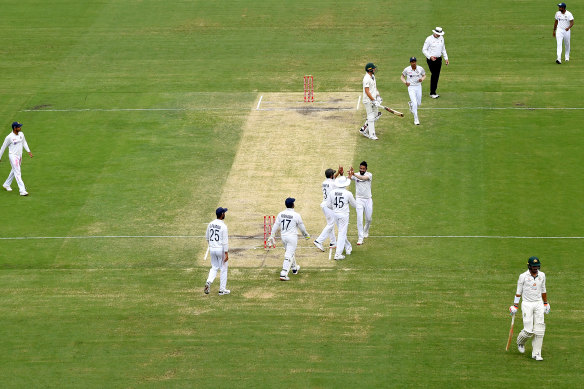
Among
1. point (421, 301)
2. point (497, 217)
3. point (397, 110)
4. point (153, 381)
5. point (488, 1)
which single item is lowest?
point (153, 381)

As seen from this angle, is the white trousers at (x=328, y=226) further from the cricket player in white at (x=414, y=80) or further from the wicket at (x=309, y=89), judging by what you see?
the wicket at (x=309, y=89)

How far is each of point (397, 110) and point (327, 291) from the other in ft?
42.8

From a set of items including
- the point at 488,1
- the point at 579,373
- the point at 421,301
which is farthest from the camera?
the point at 488,1

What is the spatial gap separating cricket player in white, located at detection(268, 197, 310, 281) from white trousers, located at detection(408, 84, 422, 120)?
35.4ft

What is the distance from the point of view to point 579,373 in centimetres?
2278

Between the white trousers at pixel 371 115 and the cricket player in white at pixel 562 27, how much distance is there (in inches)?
405

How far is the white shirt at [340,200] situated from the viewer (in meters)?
27.8

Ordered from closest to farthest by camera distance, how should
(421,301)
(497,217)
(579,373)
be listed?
1. (579,373)
2. (421,301)
3. (497,217)

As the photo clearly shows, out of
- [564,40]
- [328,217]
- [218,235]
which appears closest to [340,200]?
[328,217]

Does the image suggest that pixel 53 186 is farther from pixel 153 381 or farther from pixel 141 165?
pixel 153 381

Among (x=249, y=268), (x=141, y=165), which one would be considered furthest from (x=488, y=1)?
(x=249, y=268)

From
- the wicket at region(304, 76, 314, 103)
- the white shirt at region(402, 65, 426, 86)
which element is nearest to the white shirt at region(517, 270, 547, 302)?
the white shirt at region(402, 65, 426, 86)

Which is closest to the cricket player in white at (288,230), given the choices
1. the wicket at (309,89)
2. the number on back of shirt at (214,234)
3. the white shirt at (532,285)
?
the number on back of shirt at (214,234)

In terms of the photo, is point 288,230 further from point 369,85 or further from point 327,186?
point 369,85
